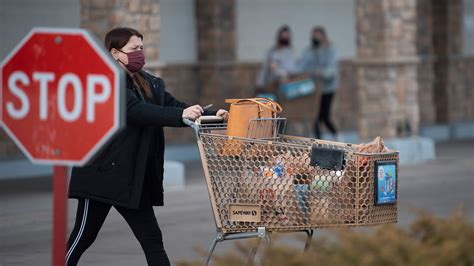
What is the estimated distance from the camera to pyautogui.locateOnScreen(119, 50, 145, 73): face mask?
797 centimetres

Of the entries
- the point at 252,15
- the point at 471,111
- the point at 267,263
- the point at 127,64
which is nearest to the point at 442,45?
the point at 471,111

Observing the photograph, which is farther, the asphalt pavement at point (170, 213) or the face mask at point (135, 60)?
the asphalt pavement at point (170, 213)

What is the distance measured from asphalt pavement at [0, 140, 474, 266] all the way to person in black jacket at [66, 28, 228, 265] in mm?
381

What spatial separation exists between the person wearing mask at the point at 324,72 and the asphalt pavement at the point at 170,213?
5.28ft

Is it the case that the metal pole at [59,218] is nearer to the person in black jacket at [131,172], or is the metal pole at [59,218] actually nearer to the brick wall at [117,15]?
the person in black jacket at [131,172]

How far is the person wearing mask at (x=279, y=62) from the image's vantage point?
A: 63.7ft

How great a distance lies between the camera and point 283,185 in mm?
7461

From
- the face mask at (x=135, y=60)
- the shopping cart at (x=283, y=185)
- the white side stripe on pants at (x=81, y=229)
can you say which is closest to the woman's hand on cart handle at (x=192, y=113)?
the shopping cart at (x=283, y=185)

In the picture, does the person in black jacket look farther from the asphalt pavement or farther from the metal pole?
the metal pole

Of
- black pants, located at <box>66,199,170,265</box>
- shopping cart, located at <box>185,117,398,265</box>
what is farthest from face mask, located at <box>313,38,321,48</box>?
shopping cart, located at <box>185,117,398,265</box>

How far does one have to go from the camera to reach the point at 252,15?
2173 centimetres

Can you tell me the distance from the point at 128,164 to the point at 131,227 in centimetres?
36

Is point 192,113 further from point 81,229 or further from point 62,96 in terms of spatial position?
point 62,96

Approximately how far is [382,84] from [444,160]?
141 cm
